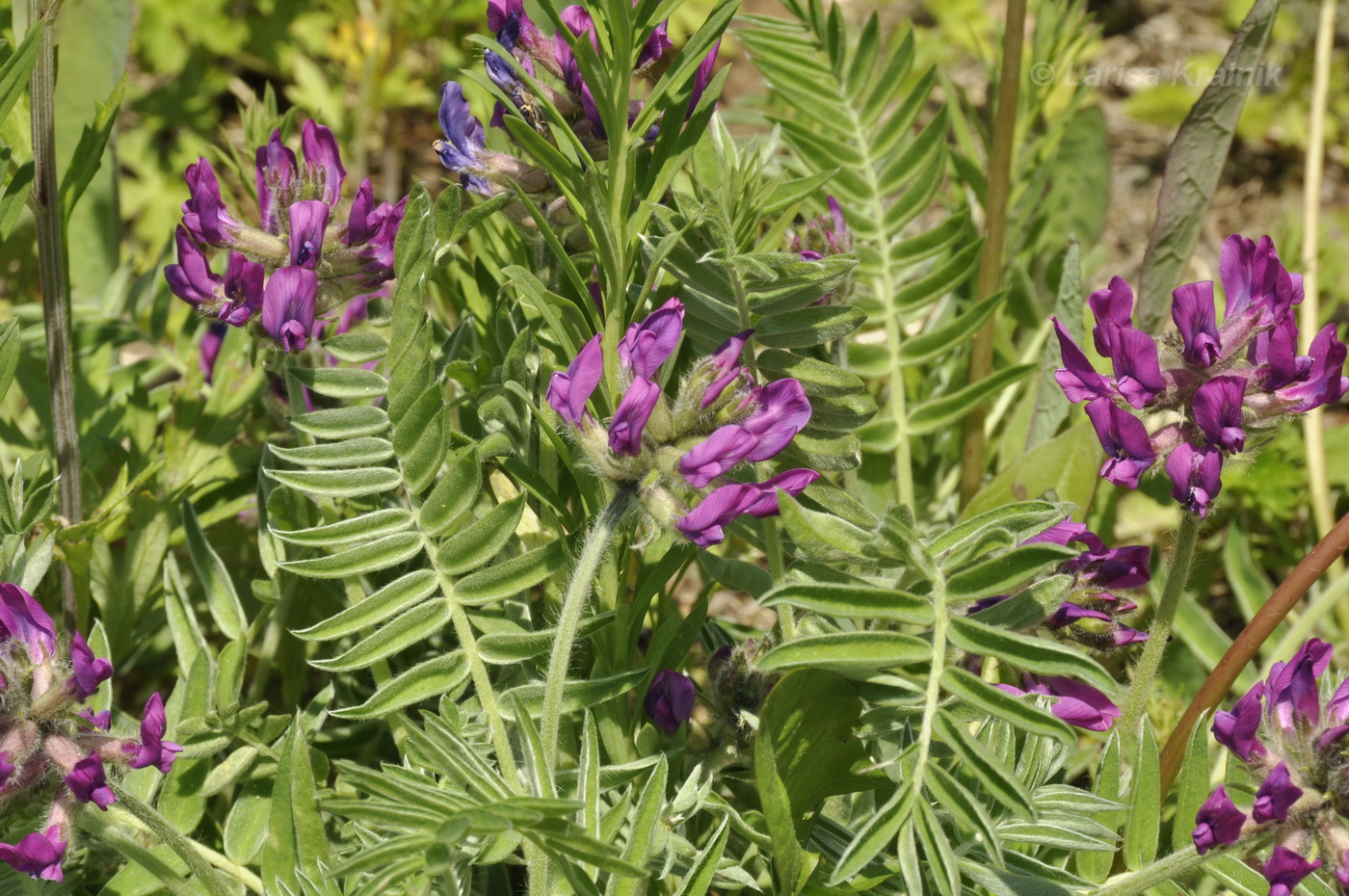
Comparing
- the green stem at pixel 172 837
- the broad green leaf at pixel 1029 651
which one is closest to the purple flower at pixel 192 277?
the green stem at pixel 172 837

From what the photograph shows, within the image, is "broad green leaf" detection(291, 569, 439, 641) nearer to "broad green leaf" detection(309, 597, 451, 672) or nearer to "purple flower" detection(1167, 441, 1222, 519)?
"broad green leaf" detection(309, 597, 451, 672)

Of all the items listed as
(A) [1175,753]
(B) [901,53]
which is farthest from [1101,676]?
(B) [901,53]

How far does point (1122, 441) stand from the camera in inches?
67.3

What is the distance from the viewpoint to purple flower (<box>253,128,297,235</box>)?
188 centimetres

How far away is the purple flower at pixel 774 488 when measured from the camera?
1.45 metres

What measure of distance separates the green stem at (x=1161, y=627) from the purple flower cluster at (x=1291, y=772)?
0.17 m

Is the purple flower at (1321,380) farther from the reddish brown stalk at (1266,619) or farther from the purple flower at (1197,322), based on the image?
the reddish brown stalk at (1266,619)

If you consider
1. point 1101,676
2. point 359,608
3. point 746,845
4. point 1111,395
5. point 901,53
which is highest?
point 901,53

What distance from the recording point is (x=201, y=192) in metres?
1.82

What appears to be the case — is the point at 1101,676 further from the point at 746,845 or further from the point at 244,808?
the point at 244,808

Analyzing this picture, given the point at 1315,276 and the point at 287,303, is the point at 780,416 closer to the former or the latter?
the point at 287,303

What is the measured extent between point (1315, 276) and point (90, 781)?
3.22 meters

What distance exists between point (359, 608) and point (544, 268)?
59 cm

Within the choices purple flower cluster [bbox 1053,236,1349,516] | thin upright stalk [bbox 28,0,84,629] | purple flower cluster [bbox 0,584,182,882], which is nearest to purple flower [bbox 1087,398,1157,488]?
purple flower cluster [bbox 1053,236,1349,516]
